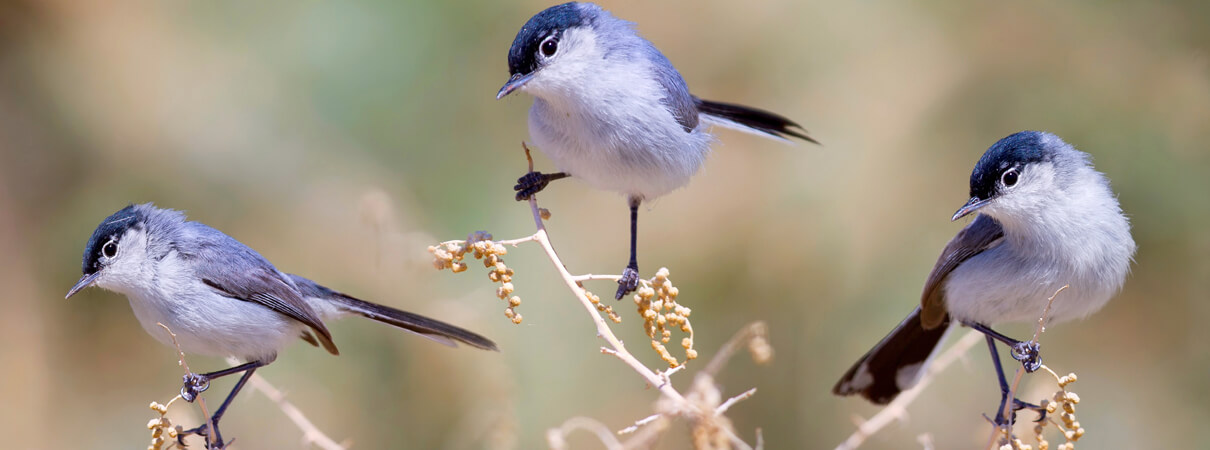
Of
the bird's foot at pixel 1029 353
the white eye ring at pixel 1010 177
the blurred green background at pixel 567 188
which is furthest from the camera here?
the blurred green background at pixel 567 188

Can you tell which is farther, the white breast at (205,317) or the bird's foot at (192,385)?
the white breast at (205,317)

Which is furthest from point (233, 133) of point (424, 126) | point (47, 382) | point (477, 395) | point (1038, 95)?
point (1038, 95)

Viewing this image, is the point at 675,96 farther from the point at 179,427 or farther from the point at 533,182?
the point at 179,427

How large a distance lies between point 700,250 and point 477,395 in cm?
137

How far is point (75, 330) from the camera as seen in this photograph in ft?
13.4

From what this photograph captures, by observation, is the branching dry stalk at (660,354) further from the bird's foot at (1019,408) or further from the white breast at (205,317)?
the white breast at (205,317)

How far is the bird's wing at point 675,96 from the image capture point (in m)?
2.60

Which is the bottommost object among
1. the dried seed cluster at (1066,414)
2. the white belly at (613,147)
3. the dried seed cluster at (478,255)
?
the dried seed cluster at (1066,414)

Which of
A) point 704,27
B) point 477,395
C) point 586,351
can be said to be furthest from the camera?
point 704,27

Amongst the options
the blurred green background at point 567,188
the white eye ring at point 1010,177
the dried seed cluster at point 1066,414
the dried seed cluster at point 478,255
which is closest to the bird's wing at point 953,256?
the white eye ring at point 1010,177

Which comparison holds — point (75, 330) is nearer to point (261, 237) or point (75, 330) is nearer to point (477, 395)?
point (261, 237)

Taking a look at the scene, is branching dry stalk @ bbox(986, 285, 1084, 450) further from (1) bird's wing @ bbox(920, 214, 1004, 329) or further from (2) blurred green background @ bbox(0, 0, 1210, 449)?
(2) blurred green background @ bbox(0, 0, 1210, 449)

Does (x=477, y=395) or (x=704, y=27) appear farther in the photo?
(x=704, y=27)

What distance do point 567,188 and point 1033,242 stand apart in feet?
8.55
